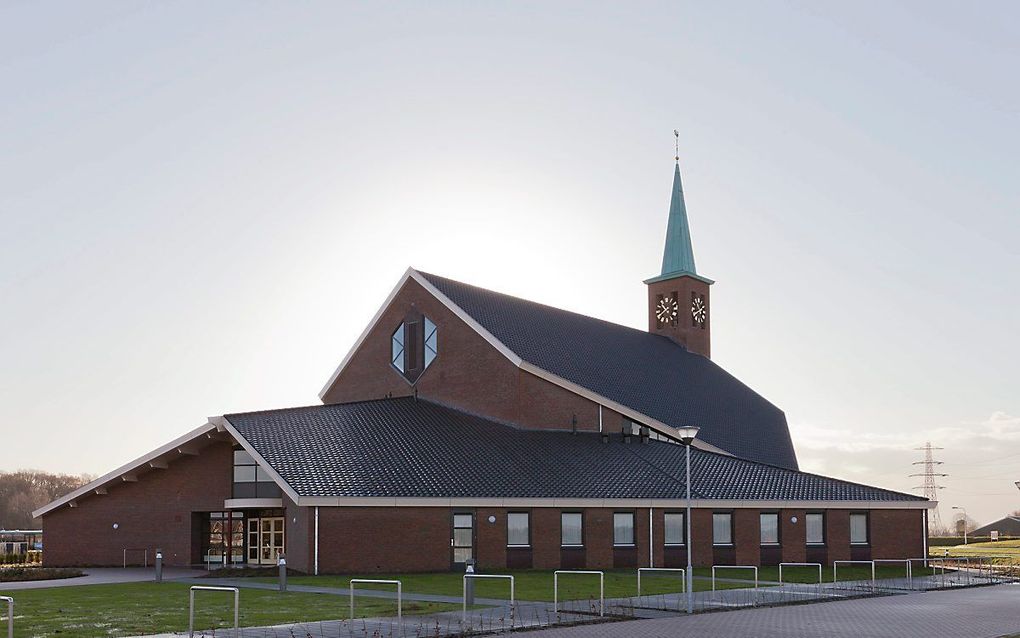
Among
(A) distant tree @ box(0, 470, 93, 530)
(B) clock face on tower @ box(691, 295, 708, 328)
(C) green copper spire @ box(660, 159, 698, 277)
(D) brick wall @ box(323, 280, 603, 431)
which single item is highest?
(C) green copper spire @ box(660, 159, 698, 277)

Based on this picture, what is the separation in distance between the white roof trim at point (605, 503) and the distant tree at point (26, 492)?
252 feet

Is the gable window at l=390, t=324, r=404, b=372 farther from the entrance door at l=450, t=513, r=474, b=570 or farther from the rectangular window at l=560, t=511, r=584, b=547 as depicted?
the rectangular window at l=560, t=511, r=584, b=547

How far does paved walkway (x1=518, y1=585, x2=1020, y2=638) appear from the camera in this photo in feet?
60.5

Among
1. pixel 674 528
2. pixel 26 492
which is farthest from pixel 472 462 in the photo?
pixel 26 492

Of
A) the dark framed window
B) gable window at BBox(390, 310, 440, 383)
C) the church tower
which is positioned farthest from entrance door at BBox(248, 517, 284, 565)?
the church tower

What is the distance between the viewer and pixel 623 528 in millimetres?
33906

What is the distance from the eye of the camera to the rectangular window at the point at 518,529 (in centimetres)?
3262

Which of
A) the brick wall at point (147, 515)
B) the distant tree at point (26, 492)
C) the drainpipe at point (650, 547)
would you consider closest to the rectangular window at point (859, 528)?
the drainpipe at point (650, 547)

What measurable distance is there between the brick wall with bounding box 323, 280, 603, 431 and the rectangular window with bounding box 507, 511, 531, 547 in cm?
750

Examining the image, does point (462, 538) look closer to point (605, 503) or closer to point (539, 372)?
point (605, 503)

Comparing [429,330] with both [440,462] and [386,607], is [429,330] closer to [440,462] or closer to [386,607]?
[440,462]

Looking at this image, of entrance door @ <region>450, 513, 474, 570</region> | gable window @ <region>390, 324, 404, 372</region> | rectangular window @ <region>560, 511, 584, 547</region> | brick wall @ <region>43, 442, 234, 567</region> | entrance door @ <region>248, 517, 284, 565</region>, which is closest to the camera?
entrance door @ <region>450, 513, 474, 570</region>

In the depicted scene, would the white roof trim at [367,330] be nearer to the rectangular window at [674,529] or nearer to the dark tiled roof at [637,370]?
the dark tiled roof at [637,370]

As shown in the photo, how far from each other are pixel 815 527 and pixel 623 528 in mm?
7343
